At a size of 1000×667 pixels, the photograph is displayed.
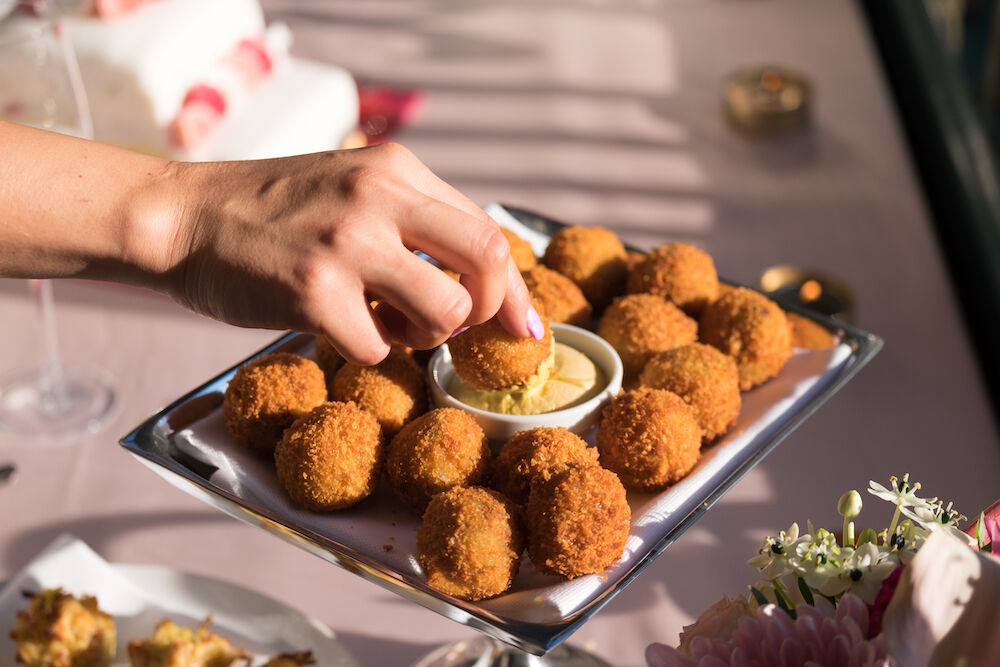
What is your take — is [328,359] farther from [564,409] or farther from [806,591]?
[806,591]

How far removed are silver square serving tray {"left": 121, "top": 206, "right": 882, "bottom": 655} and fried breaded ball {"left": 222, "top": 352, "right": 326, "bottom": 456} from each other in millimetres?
36

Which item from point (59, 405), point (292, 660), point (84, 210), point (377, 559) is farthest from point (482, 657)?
point (59, 405)

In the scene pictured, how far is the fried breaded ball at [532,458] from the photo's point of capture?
77 cm

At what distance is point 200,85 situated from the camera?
60.6 inches

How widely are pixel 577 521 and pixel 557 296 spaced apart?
335mm

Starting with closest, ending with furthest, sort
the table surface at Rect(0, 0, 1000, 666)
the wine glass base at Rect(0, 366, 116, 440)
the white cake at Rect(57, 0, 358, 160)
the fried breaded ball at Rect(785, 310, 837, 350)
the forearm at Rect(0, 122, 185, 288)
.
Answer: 1. the forearm at Rect(0, 122, 185, 288)
2. the fried breaded ball at Rect(785, 310, 837, 350)
3. the table surface at Rect(0, 0, 1000, 666)
4. the wine glass base at Rect(0, 366, 116, 440)
5. the white cake at Rect(57, 0, 358, 160)

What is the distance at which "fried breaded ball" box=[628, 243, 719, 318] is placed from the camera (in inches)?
39.8

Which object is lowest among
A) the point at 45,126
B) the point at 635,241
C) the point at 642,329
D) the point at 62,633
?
the point at 62,633

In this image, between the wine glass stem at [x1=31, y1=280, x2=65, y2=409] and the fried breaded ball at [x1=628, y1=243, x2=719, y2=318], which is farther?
the wine glass stem at [x1=31, y1=280, x2=65, y2=409]

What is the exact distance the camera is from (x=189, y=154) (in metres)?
1.50

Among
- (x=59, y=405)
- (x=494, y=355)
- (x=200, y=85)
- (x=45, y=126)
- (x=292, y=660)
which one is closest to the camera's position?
(x=494, y=355)

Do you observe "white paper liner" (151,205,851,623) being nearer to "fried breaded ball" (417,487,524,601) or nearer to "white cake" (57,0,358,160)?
"fried breaded ball" (417,487,524,601)

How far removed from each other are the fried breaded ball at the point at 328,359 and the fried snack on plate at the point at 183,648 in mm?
258

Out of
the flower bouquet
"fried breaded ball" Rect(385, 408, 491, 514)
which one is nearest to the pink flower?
the flower bouquet
